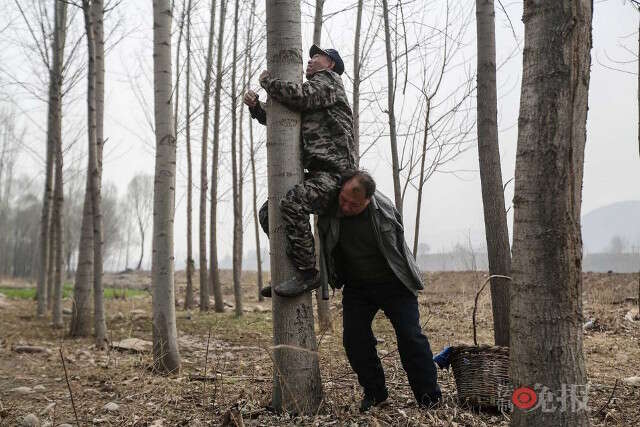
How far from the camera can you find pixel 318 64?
375 centimetres

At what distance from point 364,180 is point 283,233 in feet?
2.08

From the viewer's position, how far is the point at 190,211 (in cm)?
1488

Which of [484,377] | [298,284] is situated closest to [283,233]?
[298,284]

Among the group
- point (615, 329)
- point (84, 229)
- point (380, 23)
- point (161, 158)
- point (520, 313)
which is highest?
point (380, 23)

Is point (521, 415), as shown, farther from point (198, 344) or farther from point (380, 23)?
point (380, 23)

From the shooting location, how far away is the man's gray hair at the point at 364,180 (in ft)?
10.9

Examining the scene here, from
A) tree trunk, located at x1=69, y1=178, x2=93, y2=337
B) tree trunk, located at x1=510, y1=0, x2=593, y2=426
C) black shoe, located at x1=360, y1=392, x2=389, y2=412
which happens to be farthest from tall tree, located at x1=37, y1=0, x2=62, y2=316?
tree trunk, located at x1=510, y1=0, x2=593, y2=426

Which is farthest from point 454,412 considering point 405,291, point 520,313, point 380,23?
point 380,23

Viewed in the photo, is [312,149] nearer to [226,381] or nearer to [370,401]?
[370,401]

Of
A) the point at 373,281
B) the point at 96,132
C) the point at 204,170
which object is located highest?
the point at 204,170

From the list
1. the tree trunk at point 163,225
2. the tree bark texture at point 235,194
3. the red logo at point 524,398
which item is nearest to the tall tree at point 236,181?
the tree bark texture at point 235,194

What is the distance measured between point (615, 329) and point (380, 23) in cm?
679

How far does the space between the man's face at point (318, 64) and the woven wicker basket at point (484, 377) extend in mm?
1895

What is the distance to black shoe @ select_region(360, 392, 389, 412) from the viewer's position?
3.54 metres
